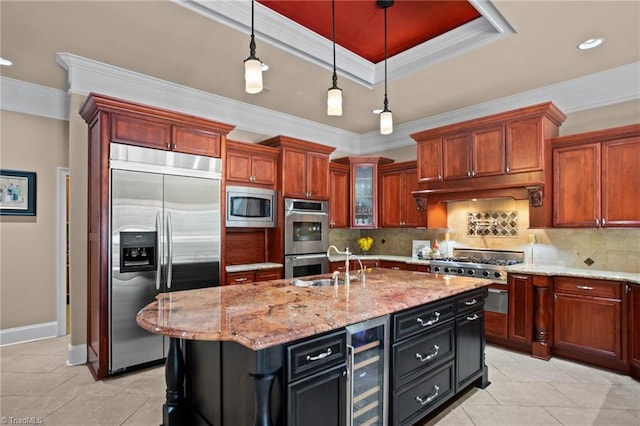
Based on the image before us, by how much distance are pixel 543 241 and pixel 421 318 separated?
110 inches

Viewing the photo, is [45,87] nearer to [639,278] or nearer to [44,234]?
[44,234]

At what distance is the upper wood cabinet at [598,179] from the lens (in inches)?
135

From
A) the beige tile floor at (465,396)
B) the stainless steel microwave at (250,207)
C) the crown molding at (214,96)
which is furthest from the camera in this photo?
the stainless steel microwave at (250,207)

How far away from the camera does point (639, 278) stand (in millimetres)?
3178

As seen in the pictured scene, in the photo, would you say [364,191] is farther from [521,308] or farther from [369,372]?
[369,372]

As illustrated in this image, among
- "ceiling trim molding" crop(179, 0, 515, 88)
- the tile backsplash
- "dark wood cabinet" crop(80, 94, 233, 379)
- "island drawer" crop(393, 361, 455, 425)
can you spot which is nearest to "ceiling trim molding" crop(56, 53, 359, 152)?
"dark wood cabinet" crop(80, 94, 233, 379)

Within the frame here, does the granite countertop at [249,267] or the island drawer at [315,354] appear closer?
the island drawer at [315,354]

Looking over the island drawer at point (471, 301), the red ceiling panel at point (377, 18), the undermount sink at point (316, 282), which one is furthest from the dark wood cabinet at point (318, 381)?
the red ceiling panel at point (377, 18)

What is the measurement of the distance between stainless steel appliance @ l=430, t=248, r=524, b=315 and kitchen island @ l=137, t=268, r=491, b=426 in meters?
1.35

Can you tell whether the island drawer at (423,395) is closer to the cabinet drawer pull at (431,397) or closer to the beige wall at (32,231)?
the cabinet drawer pull at (431,397)

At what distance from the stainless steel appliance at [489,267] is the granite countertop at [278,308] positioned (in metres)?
1.28

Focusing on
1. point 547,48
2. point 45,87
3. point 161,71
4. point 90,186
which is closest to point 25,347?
point 90,186

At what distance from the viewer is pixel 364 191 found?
5.80 meters

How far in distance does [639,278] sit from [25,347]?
6.35 meters
